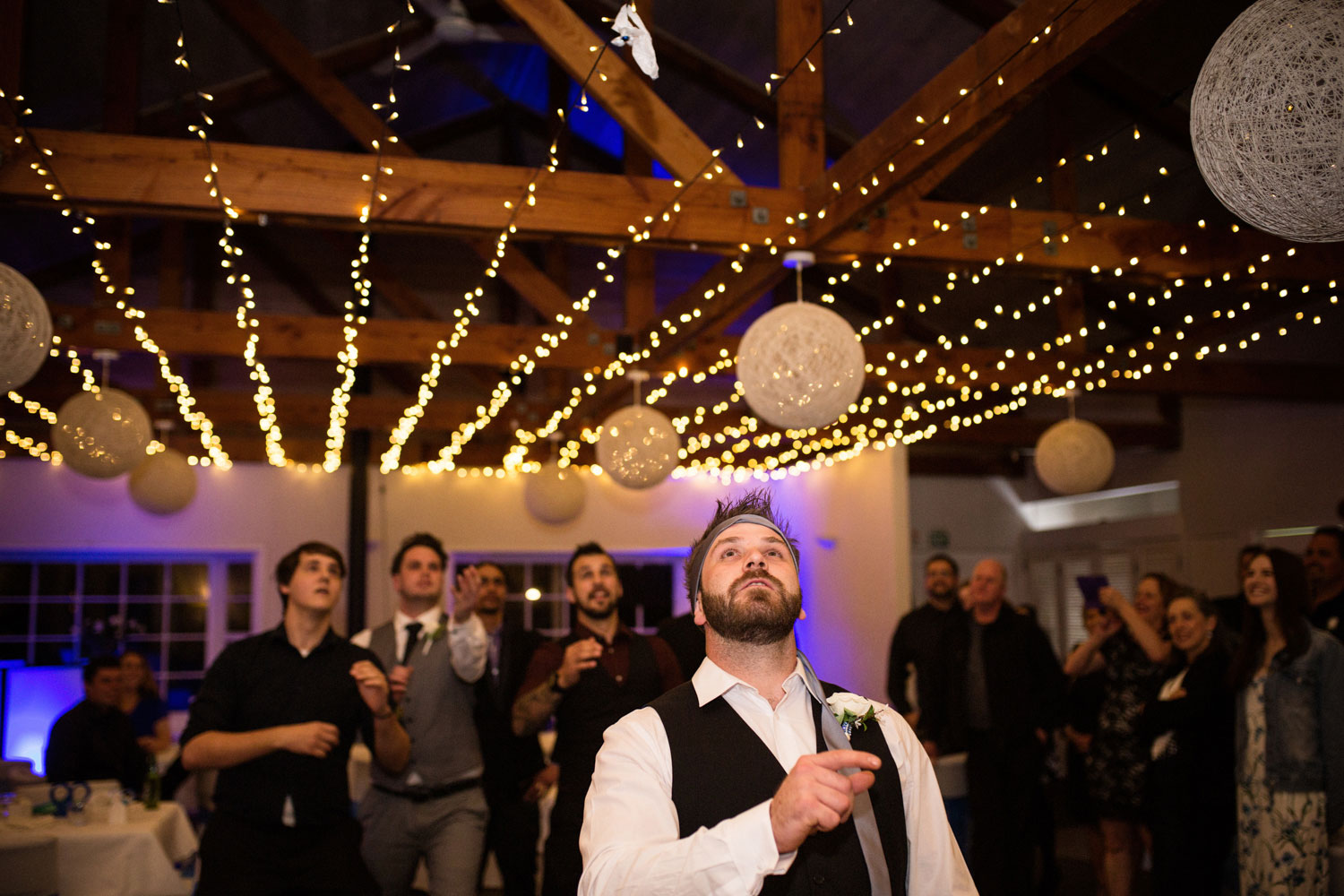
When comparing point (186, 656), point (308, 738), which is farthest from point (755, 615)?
point (186, 656)

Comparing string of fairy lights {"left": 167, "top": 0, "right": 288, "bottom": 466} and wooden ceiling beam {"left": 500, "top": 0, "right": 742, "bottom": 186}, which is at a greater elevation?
wooden ceiling beam {"left": 500, "top": 0, "right": 742, "bottom": 186}

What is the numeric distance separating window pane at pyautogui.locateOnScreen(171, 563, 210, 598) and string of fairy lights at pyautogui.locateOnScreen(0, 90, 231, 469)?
3.03 feet

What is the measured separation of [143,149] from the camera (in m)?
3.79

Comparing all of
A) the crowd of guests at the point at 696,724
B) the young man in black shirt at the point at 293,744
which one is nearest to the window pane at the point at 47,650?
the crowd of guests at the point at 696,724

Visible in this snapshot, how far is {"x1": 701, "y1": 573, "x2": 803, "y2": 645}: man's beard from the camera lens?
6.35 feet

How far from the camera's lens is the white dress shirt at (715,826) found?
158cm

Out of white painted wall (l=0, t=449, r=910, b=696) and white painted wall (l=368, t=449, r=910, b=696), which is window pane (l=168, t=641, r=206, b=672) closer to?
white painted wall (l=0, t=449, r=910, b=696)

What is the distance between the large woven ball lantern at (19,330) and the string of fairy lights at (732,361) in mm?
683

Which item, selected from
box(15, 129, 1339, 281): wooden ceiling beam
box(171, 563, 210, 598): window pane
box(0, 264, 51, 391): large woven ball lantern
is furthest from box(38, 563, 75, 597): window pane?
box(0, 264, 51, 391): large woven ball lantern

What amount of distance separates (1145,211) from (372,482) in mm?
6620

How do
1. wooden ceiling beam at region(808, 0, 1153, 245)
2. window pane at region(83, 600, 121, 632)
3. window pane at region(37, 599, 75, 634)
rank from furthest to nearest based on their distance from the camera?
window pane at region(83, 600, 121, 632) → window pane at region(37, 599, 75, 634) → wooden ceiling beam at region(808, 0, 1153, 245)

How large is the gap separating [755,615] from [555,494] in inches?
273

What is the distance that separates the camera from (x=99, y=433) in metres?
5.23

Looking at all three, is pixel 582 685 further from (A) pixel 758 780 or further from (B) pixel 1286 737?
(B) pixel 1286 737
